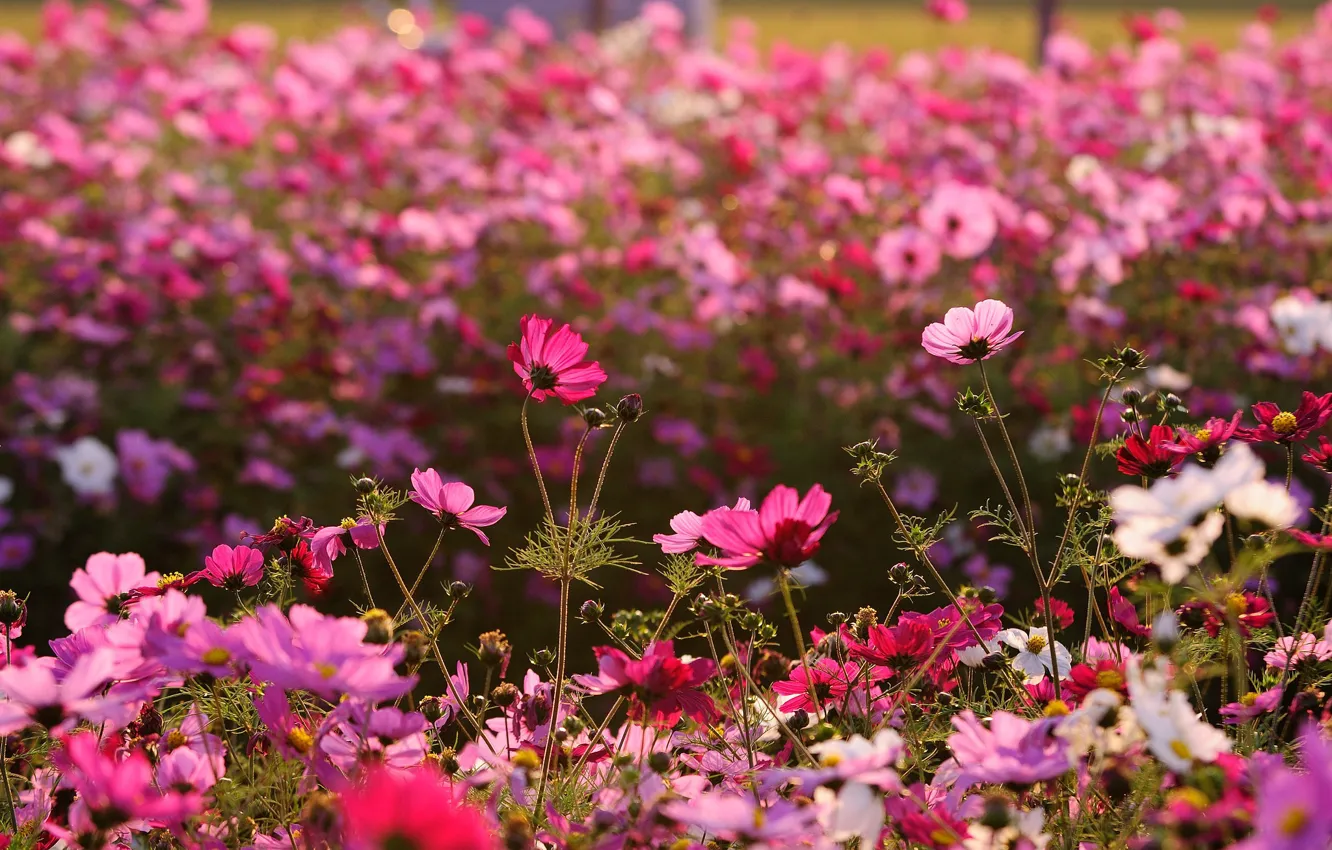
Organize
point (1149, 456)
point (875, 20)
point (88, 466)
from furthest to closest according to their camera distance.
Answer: point (875, 20) < point (88, 466) < point (1149, 456)

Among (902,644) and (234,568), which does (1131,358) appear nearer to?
(902,644)

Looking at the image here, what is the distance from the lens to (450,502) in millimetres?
1284

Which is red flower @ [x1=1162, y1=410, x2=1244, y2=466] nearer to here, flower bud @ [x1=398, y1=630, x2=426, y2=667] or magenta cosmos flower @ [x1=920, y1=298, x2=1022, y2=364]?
magenta cosmos flower @ [x1=920, y1=298, x2=1022, y2=364]

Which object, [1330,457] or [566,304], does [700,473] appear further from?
[1330,457]

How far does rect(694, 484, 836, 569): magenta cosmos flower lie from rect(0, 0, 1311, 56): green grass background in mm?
8271

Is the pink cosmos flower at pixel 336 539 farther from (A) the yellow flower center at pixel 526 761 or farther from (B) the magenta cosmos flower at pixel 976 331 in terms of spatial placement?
(B) the magenta cosmos flower at pixel 976 331

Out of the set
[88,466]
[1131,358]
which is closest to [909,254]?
[88,466]

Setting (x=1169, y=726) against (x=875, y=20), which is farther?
(x=875, y=20)

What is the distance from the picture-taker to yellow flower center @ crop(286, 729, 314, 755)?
44.4 inches

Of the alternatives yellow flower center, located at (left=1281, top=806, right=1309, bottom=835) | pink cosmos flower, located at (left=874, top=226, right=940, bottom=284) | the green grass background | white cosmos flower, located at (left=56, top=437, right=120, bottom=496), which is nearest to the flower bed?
yellow flower center, located at (left=1281, top=806, right=1309, bottom=835)

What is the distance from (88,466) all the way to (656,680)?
228 cm

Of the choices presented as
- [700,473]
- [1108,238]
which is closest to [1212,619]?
[700,473]

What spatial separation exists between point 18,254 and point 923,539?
355cm

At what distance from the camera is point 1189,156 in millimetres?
4410
